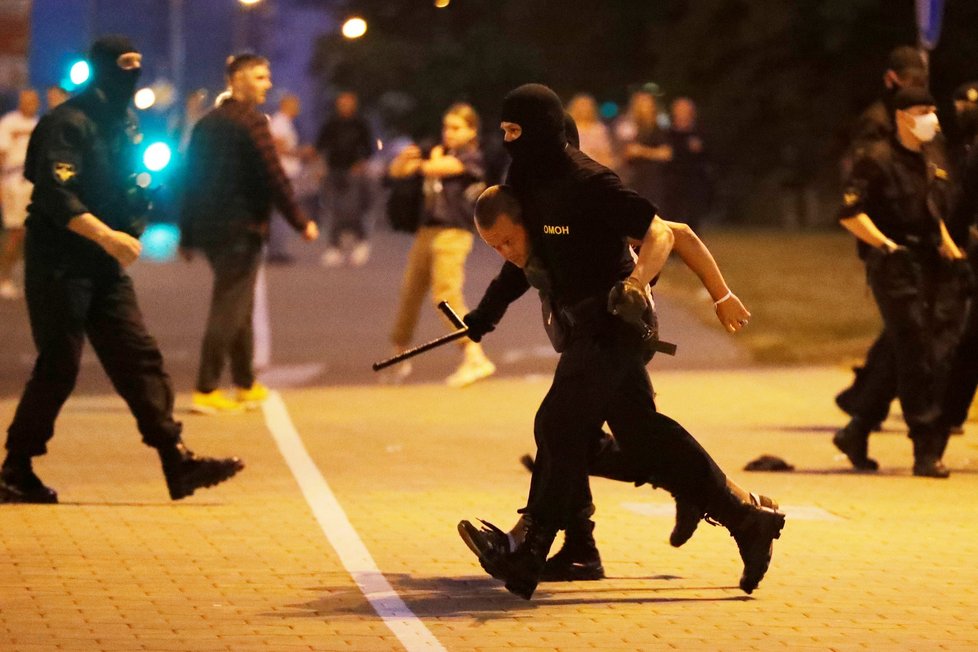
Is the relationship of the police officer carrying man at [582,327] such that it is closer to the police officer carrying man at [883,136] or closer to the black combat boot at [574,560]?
the black combat boot at [574,560]

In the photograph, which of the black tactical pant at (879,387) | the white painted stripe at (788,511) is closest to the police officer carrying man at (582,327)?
the white painted stripe at (788,511)

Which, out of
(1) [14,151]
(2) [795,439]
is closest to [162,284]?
(1) [14,151]

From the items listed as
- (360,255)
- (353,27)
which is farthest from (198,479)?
(360,255)

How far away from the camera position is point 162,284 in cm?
2669

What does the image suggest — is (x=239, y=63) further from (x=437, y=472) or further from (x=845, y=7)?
(x=845, y=7)

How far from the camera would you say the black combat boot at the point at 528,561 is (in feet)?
26.8

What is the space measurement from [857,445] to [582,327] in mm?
4182

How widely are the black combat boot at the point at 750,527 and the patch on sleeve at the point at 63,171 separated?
10.7 ft

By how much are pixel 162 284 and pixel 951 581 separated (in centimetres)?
1876

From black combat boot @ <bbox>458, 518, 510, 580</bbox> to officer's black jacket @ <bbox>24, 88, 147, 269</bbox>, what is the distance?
265 centimetres

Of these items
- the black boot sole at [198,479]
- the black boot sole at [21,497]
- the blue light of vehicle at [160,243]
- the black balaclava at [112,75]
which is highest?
the black balaclava at [112,75]

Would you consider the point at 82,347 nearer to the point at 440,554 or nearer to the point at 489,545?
the point at 440,554

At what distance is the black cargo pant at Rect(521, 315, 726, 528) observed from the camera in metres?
8.20

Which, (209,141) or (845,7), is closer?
(209,141)
